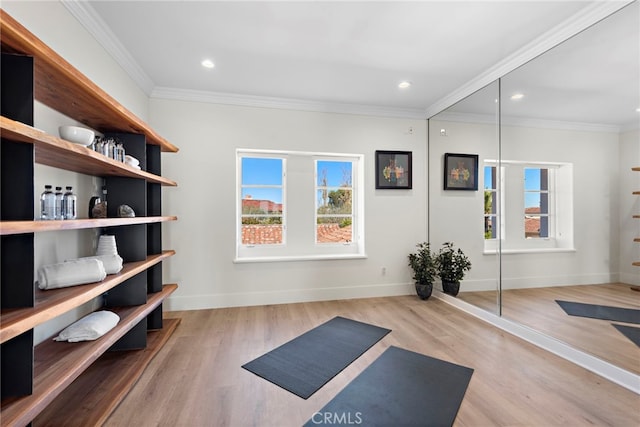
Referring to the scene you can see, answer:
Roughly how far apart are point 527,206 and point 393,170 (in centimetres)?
171

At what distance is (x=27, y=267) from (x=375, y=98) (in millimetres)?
3514

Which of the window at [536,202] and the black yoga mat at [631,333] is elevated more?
the window at [536,202]

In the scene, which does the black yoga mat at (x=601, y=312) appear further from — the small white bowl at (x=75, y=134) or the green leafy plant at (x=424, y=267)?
the small white bowl at (x=75, y=134)

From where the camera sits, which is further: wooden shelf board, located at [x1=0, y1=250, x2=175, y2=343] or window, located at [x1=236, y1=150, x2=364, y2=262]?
window, located at [x1=236, y1=150, x2=364, y2=262]

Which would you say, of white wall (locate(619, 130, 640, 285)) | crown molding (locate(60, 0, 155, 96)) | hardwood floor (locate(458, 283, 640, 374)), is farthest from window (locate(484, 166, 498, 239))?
crown molding (locate(60, 0, 155, 96))

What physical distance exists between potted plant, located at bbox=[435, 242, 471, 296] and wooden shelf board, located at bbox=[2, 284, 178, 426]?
135 inches

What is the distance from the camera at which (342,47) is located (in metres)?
2.46

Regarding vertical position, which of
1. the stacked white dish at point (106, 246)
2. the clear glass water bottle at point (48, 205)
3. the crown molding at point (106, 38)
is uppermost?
the crown molding at point (106, 38)

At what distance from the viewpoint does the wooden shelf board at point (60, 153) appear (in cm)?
102

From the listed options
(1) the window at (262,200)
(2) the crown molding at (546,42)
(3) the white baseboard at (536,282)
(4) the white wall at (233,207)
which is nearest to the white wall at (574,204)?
(3) the white baseboard at (536,282)

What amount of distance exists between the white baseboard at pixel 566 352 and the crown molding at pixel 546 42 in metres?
2.41

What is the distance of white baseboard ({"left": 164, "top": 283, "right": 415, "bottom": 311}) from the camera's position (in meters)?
3.36

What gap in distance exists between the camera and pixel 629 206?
1902mm

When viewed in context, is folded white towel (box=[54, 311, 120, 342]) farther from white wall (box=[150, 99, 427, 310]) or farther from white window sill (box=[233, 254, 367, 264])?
white window sill (box=[233, 254, 367, 264])
